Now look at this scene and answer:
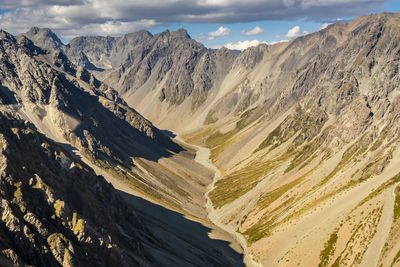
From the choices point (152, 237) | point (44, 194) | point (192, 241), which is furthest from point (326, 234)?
point (44, 194)

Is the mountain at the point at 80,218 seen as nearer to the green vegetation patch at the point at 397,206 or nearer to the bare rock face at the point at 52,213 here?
the bare rock face at the point at 52,213

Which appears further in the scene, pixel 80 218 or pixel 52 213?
pixel 80 218

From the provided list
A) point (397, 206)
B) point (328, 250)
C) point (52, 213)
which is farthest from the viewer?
point (397, 206)

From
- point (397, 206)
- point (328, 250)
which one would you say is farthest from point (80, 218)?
point (397, 206)

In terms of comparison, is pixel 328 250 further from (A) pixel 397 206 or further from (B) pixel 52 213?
(B) pixel 52 213

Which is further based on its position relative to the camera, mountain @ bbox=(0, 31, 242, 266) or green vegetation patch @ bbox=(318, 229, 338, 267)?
green vegetation patch @ bbox=(318, 229, 338, 267)

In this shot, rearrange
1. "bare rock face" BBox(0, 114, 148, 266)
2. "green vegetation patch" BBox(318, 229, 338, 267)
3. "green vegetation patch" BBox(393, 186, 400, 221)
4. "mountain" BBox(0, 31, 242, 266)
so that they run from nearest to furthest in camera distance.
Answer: "bare rock face" BBox(0, 114, 148, 266) → "mountain" BBox(0, 31, 242, 266) → "green vegetation patch" BBox(318, 229, 338, 267) → "green vegetation patch" BBox(393, 186, 400, 221)

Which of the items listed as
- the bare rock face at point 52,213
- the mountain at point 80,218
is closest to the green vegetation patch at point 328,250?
the mountain at point 80,218

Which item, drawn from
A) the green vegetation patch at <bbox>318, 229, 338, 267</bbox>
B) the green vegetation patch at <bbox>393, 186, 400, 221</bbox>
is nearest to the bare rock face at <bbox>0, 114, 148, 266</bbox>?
the green vegetation patch at <bbox>318, 229, 338, 267</bbox>

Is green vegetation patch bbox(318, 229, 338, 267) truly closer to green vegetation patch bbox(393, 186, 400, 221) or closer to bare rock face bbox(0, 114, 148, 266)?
green vegetation patch bbox(393, 186, 400, 221)

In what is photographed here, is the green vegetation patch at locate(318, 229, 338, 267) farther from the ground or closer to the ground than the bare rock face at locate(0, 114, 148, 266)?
closer to the ground

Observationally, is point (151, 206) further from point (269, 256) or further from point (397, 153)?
point (397, 153)
